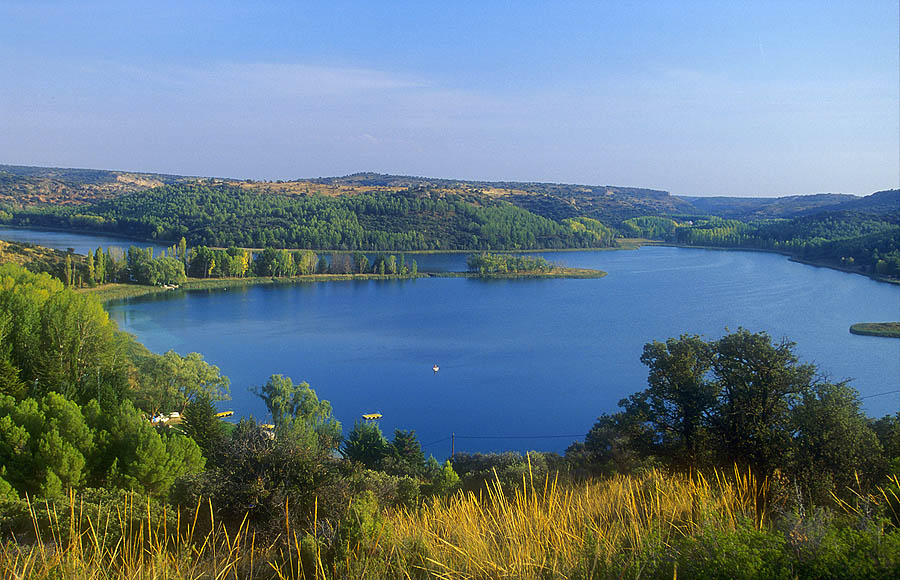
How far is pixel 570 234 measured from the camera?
7162 centimetres

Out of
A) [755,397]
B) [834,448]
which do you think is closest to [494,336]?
[755,397]

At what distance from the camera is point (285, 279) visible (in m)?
43.2

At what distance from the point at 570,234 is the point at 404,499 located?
67543 mm

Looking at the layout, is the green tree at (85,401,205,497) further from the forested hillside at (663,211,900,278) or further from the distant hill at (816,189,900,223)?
the distant hill at (816,189,900,223)

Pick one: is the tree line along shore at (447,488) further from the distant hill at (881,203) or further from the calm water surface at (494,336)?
the distant hill at (881,203)

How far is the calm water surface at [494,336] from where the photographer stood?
61.8 ft

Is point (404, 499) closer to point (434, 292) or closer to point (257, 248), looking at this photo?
point (434, 292)

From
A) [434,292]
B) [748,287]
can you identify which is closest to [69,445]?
[434,292]

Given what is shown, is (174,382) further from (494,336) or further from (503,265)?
(503,265)

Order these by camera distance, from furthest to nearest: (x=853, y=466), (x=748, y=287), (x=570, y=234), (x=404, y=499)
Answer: (x=570, y=234), (x=748, y=287), (x=404, y=499), (x=853, y=466)

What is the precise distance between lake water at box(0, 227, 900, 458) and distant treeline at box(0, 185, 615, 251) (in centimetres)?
1803

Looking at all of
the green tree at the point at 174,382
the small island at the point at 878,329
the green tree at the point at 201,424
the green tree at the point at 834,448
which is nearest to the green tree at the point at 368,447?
the green tree at the point at 201,424

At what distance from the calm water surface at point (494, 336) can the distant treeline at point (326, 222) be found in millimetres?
18005

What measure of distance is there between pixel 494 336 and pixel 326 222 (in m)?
38.9
